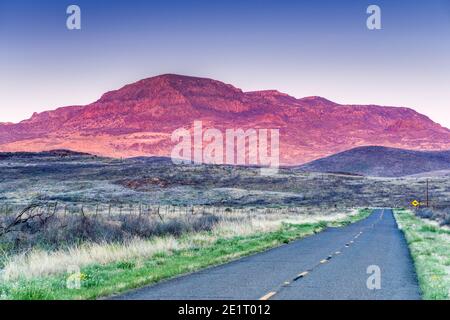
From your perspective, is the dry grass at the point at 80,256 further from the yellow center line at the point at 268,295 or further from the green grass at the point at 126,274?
the yellow center line at the point at 268,295

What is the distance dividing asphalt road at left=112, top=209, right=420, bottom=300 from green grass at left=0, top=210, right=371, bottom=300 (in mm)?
550

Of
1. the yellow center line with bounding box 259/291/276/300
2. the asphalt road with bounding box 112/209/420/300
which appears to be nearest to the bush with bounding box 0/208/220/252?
the asphalt road with bounding box 112/209/420/300

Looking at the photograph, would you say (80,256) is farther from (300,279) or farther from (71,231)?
(300,279)

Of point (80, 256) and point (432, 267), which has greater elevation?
point (80, 256)

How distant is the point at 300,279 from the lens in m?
14.9

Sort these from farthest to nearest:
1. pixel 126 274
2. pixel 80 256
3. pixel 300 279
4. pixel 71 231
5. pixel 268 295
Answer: pixel 71 231 → pixel 80 256 → pixel 126 274 → pixel 300 279 → pixel 268 295

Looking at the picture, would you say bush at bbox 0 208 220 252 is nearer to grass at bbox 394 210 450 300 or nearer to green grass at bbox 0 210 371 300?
green grass at bbox 0 210 371 300

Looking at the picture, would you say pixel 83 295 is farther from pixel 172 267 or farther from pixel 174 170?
pixel 174 170

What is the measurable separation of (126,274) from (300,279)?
14.9ft

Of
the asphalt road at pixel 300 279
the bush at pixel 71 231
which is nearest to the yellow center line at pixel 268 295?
the asphalt road at pixel 300 279

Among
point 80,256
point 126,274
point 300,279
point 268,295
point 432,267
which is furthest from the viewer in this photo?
point 80,256

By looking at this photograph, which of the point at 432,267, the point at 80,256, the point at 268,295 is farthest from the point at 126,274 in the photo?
the point at 432,267
